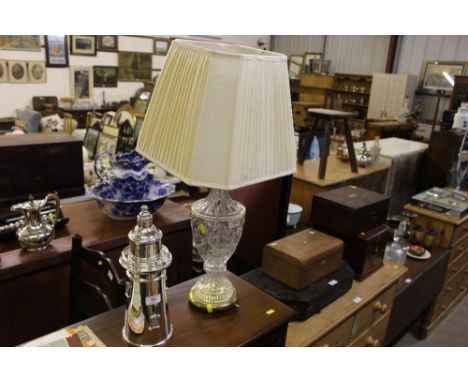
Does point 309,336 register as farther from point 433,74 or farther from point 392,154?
point 433,74

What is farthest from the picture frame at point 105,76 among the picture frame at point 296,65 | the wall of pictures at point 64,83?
the picture frame at point 296,65

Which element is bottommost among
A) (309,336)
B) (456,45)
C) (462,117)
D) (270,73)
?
(309,336)

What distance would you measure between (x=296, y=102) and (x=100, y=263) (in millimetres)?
7422

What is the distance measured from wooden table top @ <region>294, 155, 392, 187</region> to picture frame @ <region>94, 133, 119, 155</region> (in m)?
1.71

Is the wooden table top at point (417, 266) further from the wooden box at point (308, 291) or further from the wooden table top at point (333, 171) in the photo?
the wooden box at point (308, 291)

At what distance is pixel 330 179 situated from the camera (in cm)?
231

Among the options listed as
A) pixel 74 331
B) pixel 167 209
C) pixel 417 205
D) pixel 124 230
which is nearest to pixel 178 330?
pixel 74 331

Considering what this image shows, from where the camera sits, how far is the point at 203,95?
68 cm

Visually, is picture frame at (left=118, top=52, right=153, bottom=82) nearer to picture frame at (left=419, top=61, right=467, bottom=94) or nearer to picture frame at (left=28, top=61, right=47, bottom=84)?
picture frame at (left=28, top=61, right=47, bottom=84)

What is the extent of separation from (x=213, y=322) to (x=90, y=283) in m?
0.49

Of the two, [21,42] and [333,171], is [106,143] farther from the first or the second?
[21,42]

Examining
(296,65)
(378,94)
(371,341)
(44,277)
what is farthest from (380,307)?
(296,65)

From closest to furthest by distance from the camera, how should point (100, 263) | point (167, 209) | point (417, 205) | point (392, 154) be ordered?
point (100, 263) < point (167, 209) < point (417, 205) < point (392, 154)

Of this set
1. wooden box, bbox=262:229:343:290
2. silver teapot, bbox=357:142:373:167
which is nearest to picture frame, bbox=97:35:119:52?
silver teapot, bbox=357:142:373:167
